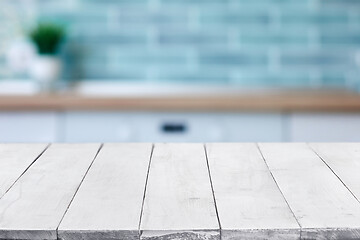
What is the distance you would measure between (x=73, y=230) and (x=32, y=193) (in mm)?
237

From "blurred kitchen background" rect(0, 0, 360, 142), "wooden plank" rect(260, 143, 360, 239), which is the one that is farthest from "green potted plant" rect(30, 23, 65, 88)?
"wooden plank" rect(260, 143, 360, 239)

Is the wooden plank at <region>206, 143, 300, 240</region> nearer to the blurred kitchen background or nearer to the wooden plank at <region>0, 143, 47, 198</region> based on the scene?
the wooden plank at <region>0, 143, 47, 198</region>

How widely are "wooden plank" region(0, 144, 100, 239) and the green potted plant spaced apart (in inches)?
60.8

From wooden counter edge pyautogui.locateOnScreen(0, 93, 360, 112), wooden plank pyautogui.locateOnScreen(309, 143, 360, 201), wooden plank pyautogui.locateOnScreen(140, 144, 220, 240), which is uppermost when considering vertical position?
wooden plank pyautogui.locateOnScreen(140, 144, 220, 240)

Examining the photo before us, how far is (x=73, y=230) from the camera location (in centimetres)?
102

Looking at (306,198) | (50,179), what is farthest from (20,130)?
(306,198)

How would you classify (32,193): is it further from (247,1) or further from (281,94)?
(247,1)

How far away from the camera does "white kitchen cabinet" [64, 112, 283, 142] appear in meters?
2.84

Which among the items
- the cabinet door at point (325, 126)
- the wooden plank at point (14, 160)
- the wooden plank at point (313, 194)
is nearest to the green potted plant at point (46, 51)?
the cabinet door at point (325, 126)

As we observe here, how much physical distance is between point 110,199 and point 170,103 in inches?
65.0

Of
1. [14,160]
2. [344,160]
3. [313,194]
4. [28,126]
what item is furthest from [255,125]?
[313,194]

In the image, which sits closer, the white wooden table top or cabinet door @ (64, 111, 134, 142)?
the white wooden table top

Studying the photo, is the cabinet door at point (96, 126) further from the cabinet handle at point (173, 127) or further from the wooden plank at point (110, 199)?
the wooden plank at point (110, 199)

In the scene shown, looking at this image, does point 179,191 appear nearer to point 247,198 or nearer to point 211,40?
point 247,198
